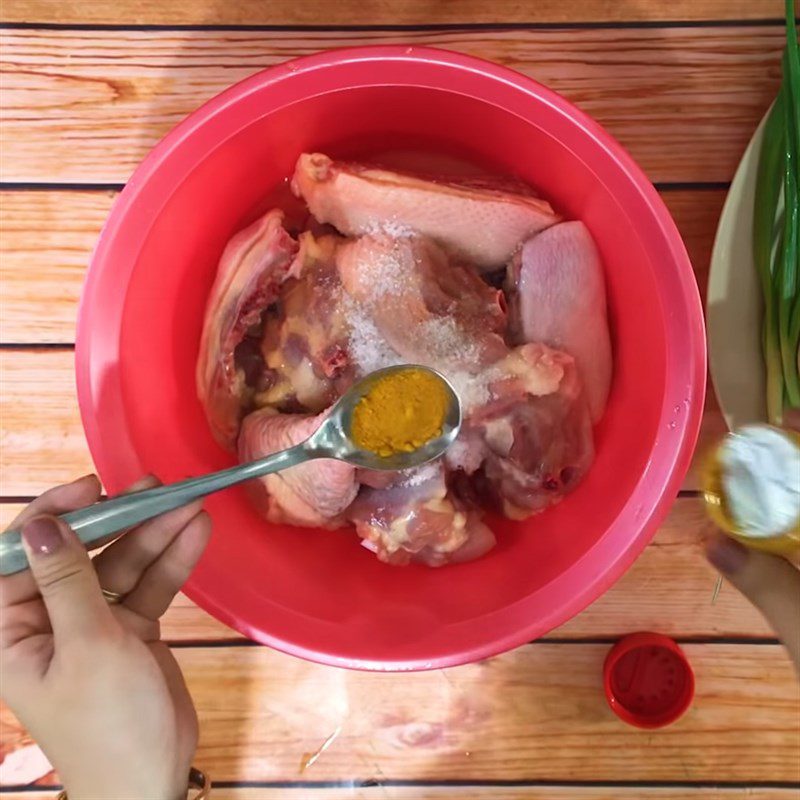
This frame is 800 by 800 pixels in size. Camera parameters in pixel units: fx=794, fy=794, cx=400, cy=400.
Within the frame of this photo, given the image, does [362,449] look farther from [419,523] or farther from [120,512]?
[120,512]

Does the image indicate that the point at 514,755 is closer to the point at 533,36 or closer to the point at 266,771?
the point at 266,771

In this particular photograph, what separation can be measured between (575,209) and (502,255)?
10cm

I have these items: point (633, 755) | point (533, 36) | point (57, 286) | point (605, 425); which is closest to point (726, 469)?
point (605, 425)

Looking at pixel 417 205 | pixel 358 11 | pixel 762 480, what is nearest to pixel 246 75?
pixel 358 11

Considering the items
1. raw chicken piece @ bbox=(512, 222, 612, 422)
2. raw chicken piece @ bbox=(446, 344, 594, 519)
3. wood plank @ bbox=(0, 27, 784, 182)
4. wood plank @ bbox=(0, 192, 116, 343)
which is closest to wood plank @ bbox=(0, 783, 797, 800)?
raw chicken piece @ bbox=(446, 344, 594, 519)

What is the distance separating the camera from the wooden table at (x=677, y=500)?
0.94m

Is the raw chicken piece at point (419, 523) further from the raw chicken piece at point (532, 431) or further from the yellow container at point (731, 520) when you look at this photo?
the yellow container at point (731, 520)

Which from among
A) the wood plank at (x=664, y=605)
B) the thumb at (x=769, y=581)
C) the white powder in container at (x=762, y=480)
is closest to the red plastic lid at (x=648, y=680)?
the wood plank at (x=664, y=605)

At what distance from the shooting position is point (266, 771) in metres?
0.97

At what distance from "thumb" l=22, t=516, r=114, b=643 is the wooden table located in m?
0.31

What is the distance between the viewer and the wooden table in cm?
94

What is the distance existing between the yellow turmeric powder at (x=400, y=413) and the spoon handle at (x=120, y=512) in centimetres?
14

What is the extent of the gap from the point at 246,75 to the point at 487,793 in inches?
36.1

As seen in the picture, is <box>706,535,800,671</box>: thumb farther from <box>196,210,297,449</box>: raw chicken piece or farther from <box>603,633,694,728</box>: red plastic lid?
<box>196,210,297,449</box>: raw chicken piece
